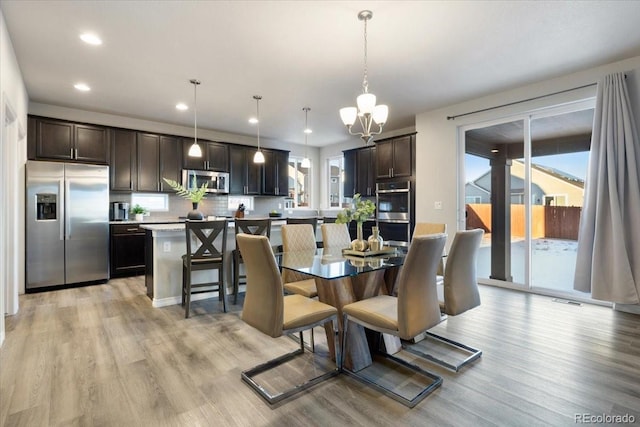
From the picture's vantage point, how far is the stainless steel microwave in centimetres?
588

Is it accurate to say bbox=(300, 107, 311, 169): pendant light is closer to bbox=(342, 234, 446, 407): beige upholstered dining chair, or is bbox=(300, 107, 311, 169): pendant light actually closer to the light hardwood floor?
the light hardwood floor

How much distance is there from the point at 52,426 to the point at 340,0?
3232 millimetres

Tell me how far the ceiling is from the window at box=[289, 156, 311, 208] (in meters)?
3.21

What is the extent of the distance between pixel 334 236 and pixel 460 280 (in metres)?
1.59

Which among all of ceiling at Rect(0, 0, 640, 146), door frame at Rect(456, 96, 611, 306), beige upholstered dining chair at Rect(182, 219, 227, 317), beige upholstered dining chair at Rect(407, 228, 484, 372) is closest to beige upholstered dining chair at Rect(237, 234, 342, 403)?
beige upholstered dining chair at Rect(407, 228, 484, 372)

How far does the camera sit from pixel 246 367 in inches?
90.3

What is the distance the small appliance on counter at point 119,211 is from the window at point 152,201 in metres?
0.28

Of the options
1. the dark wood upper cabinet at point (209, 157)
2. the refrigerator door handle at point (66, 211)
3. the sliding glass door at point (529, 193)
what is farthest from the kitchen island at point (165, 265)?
the sliding glass door at point (529, 193)

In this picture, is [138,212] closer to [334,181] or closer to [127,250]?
[127,250]

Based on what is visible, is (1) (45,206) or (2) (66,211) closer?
(1) (45,206)

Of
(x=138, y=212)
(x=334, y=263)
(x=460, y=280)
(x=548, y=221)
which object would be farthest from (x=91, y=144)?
(x=548, y=221)

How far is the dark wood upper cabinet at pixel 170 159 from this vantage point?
5695mm

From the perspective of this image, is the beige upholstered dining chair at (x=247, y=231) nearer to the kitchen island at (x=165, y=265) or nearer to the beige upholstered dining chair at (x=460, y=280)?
the kitchen island at (x=165, y=265)

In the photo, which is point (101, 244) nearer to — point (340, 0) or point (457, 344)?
point (340, 0)
